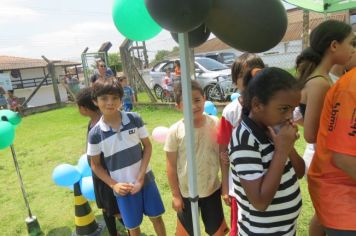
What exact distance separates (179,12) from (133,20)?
776mm

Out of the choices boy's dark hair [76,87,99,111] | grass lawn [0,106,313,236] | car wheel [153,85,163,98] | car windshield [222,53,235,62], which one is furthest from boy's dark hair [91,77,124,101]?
car windshield [222,53,235,62]

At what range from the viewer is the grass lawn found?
11.5ft

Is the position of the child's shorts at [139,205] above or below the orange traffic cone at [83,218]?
above

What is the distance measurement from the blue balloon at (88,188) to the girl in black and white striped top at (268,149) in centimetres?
182

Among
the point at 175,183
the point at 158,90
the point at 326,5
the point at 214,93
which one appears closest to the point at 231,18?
the point at 175,183

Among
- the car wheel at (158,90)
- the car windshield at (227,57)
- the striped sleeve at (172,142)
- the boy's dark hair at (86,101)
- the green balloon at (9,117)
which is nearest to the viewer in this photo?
the striped sleeve at (172,142)

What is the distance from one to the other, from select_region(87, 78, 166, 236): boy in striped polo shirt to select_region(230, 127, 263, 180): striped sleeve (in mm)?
1188

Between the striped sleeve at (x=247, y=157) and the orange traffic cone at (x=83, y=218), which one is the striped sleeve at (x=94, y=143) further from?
the striped sleeve at (x=247, y=157)

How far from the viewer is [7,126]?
2963mm

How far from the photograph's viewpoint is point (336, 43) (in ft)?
5.87

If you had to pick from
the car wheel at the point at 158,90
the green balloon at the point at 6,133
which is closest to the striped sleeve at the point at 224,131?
the green balloon at the point at 6,133

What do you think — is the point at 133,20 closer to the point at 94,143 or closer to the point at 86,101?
the point at 94,143

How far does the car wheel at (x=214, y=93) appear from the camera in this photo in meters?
9.21

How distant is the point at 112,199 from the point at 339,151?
181 cm
